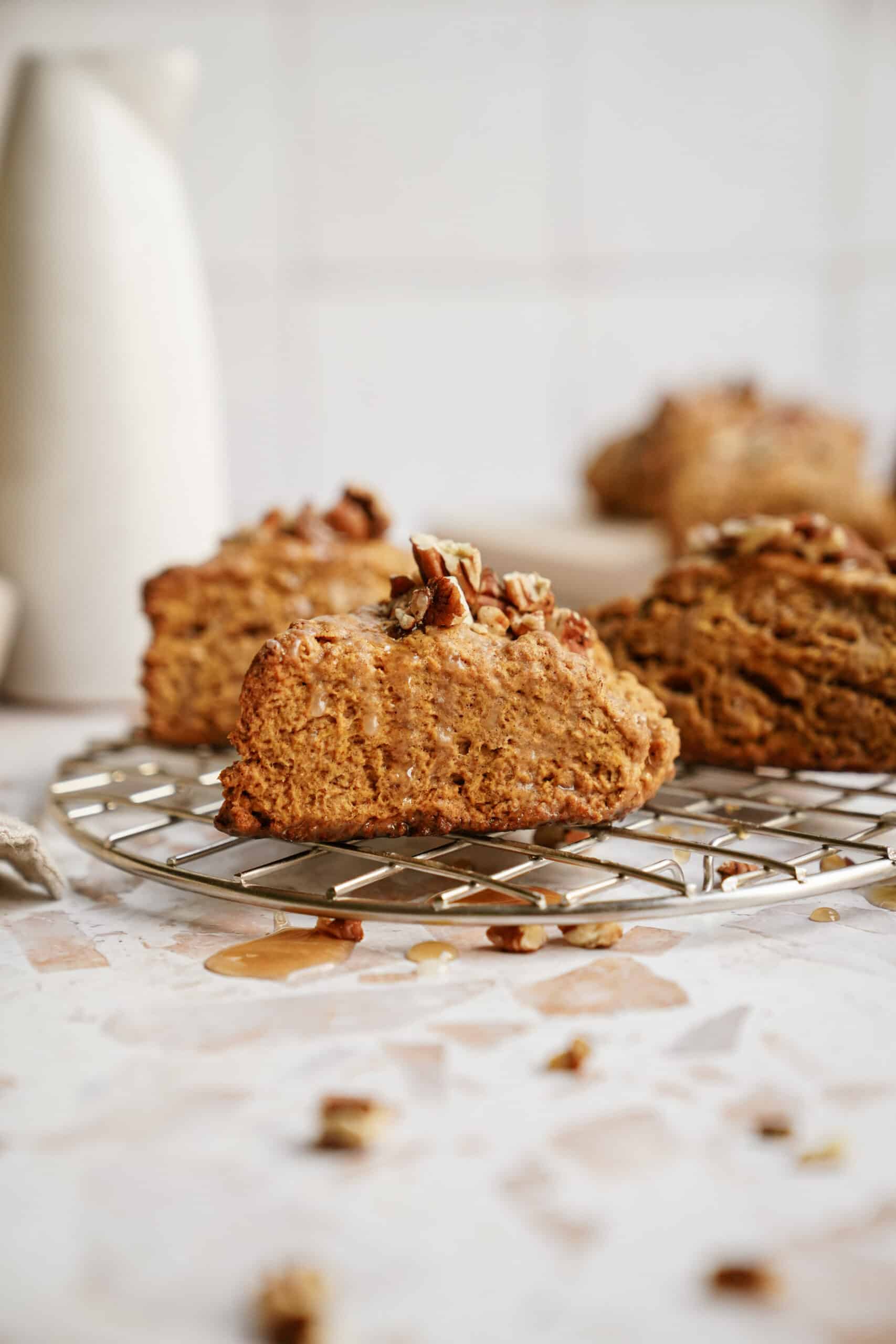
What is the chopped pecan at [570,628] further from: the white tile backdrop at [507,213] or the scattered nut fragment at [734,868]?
the white tile backdrop at [507,213]

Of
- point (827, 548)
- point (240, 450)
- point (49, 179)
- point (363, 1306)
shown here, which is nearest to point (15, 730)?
point (49, 179)

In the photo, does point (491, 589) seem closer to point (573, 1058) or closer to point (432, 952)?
point (432, 952)

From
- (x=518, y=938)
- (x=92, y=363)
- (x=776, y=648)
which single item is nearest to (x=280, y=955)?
(x=518, y=938)

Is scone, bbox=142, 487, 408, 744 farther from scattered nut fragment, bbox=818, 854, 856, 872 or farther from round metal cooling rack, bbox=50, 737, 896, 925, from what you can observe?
scattered nut fragment, bbox=818, 854, 856, 872

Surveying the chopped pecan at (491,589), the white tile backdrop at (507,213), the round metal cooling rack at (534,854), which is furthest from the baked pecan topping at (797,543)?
the white tile backdrop at (507,213)

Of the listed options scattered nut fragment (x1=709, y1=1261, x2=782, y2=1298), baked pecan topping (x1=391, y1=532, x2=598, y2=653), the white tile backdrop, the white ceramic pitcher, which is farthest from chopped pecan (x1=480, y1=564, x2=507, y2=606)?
the white tile backdrop

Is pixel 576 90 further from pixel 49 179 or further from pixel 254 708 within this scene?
pixel 254 708
